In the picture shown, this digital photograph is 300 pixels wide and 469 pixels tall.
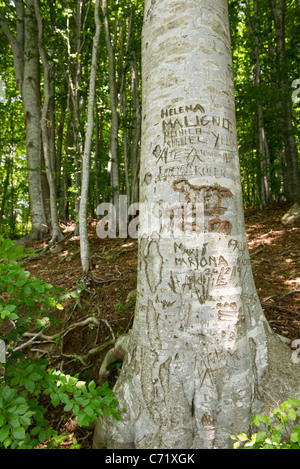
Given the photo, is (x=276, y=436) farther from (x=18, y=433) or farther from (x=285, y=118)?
(x=285, y=118)

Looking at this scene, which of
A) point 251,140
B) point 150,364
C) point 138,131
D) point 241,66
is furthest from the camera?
point 241,66

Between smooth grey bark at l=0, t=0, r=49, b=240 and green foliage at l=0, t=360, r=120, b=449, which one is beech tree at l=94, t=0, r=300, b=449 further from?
smooth grey bark at l=0, t=0, r=49, b=240

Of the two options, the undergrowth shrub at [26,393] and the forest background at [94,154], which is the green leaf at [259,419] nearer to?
the undergrowth shrub at [26,393]

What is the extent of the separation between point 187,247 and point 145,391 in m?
1.01

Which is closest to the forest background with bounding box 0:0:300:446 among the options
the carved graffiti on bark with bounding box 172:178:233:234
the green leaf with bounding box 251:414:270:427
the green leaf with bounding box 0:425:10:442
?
the green leaf with bounding box 0:425:10:442

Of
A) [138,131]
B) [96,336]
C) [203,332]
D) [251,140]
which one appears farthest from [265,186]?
[203,332]

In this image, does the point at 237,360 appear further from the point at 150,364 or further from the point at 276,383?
the point at 150,364

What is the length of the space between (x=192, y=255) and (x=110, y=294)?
2617 mm

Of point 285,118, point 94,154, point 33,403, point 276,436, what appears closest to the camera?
point 276,436

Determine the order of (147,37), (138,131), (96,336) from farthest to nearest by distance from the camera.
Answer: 1. (138,131)
2. (96,336)
3. (147,37)

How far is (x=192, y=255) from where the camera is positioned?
1.58 metres

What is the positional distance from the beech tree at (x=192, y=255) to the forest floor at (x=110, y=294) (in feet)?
3.39

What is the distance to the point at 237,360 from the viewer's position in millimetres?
1638

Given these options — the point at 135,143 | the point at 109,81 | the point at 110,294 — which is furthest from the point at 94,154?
the point at 110,294
